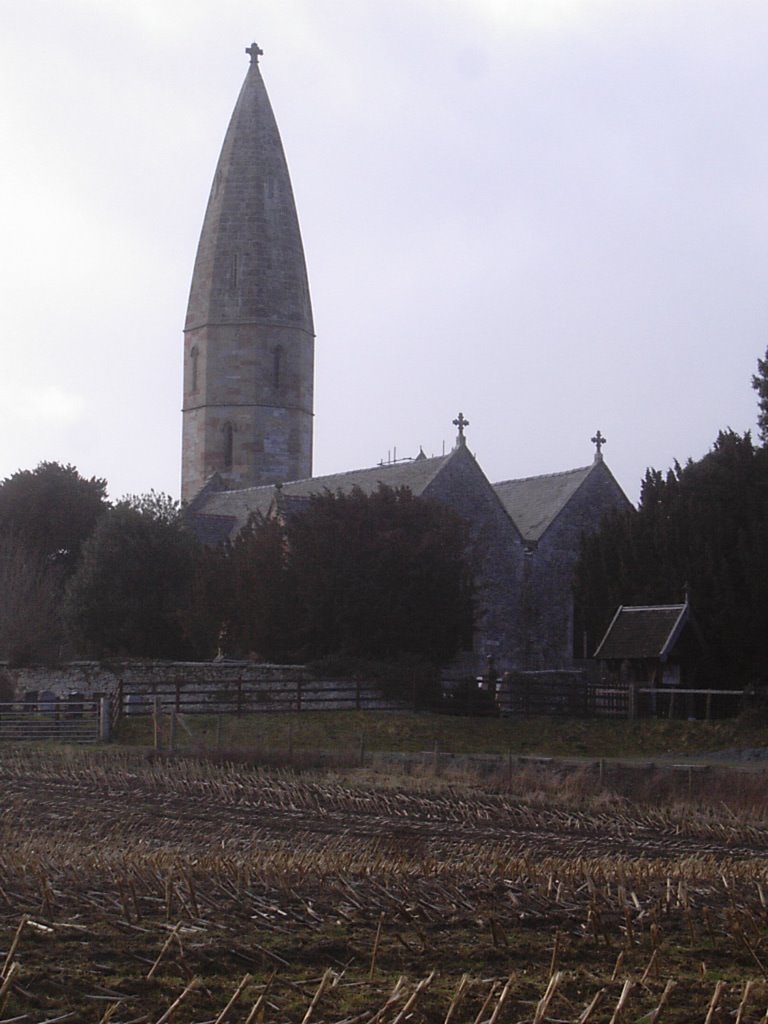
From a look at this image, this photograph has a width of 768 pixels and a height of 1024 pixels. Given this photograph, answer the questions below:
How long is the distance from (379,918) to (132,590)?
3504 centimetres

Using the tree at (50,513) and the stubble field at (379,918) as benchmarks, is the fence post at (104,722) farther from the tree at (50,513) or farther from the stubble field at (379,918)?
the tree at (50,513)

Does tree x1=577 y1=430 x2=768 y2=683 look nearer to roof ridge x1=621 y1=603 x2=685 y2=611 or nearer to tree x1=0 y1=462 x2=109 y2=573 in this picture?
roof ridge x1=621 y1=603 x2=685 y2=611

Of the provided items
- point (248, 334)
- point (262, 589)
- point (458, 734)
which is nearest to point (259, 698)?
point (458, 734)

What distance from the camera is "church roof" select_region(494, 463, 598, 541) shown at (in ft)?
158

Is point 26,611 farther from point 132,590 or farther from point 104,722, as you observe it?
point 104,722

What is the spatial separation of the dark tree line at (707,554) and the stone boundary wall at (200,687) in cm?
857

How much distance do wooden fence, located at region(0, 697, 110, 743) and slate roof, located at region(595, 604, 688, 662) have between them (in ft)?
39.0

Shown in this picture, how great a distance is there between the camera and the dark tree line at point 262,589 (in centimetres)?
3678

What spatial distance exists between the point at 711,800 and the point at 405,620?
17.8 meters

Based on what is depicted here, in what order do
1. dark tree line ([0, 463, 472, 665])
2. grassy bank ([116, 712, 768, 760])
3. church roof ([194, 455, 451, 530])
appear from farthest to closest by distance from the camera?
church roof ([194, 455, 451, 530]), dark tree line ([0, 463, 472, 665]), grassy bank ([116, 712, 768, 760])

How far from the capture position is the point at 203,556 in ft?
136

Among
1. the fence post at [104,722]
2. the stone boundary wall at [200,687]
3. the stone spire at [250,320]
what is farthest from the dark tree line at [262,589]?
the stone spire at [250,320]

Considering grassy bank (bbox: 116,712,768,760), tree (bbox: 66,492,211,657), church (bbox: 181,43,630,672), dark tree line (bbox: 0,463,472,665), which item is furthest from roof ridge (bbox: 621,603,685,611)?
church (bbox: 181,43,630,672)

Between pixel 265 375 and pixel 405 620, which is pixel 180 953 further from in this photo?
pixel 265 375
